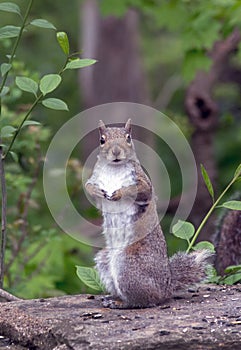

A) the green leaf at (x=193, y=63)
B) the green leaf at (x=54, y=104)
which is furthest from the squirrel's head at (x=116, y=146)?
the green leaf at (x=193, y=63)

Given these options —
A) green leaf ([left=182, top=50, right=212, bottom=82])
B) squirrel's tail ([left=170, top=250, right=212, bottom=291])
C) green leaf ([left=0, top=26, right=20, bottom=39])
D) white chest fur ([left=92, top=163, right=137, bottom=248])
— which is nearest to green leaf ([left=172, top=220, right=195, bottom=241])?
squirrel's tail ([left=170, top=250, right=212, bottom=291])

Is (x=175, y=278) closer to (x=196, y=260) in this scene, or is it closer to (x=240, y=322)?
(x=196, y=260)

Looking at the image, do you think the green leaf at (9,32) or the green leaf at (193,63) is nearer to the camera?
the green leaf at (9,32)

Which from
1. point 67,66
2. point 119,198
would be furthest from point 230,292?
point 67,66

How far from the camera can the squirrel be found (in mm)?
3725

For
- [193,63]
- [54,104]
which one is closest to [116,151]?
[54,104]

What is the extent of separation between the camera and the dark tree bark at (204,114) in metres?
8.33

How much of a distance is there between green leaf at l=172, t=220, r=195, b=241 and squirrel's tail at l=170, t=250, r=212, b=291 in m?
0.17

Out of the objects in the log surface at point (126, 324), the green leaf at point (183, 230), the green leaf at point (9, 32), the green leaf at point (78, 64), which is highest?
the green leaf at point (9, 32)

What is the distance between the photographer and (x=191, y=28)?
7.15m

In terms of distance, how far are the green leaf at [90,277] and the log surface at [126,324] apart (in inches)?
2.4

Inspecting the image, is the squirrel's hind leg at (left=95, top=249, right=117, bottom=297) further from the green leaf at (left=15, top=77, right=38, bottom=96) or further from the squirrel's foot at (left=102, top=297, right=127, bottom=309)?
the green leaf at (left=15, top=77, right=38, bottom=96)

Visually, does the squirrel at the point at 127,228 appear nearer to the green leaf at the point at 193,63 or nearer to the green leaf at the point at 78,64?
the green leaf at the point at 78,64

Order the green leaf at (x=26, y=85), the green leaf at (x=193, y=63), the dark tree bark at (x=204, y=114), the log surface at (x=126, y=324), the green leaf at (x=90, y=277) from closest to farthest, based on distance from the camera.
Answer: the log surface at (x=126, y=324) < the green leaf at (x=26, y=85) < the green leaf at (x=90, y=277) < the green leaf at (x=193, y=63) < the dark tree bark at (x=204, y=114)
